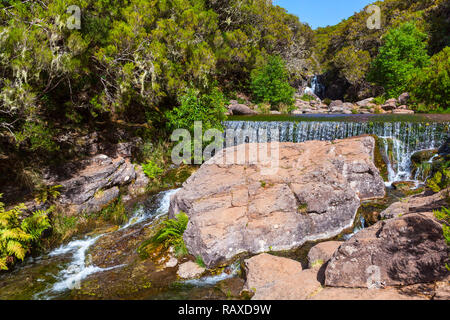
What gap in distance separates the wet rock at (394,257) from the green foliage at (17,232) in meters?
7.27

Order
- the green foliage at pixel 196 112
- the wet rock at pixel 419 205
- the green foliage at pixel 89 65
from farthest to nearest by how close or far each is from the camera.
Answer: the green foliage at pixel 196 112 → the green foliage at pixel 89 65 → the wet rock at pixel 419 205

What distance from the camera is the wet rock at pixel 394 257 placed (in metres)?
3.37

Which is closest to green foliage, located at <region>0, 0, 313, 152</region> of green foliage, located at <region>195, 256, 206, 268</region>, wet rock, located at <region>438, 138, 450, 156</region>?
green foliage, located at <region>195, 256, 206, 268</region>

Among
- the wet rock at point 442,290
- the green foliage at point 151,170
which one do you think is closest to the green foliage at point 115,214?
the green foliage at point 151,170

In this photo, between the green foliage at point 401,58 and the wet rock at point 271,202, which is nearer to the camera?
the wet rock at point 271,202

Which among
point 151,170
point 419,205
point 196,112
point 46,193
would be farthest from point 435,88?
point 46,193

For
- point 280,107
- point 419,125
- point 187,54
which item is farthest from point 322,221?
point 280,107

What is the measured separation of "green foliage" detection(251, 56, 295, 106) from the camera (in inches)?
1043

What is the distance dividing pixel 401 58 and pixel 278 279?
33.7m

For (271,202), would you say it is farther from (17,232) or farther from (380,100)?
(380,100)

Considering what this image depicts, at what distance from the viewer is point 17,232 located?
254 inches

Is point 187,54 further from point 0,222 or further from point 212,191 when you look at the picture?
point 0,222

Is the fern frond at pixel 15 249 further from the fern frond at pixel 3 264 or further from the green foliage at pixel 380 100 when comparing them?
the green foliage at pixel 380 100
